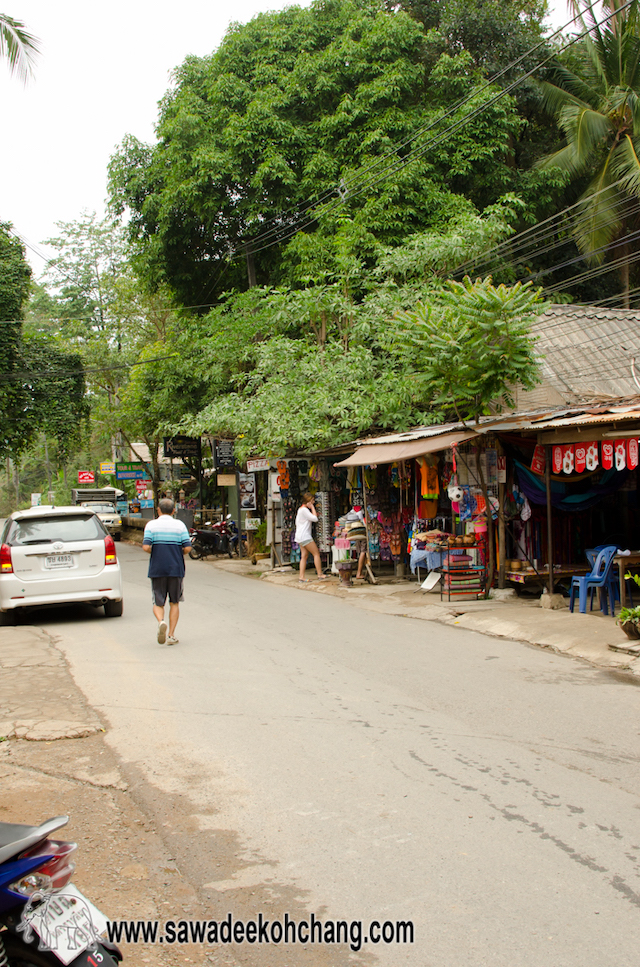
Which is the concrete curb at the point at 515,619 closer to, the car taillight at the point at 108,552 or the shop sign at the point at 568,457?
the shop sign at the point at 568,457

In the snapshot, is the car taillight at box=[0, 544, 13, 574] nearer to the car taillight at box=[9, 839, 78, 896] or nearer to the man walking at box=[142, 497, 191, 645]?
the man walking at box=[142, 497, 191, 645]

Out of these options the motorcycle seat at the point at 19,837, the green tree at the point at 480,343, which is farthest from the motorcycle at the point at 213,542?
the motorcycle seat at the point at 19,837

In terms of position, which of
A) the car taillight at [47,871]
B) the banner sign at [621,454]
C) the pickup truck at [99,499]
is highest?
the banner sign at [621,454]

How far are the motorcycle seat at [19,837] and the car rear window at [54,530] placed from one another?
9.58 metres

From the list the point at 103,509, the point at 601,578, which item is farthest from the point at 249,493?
the point at 103,509

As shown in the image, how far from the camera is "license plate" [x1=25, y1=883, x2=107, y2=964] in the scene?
97.5 inches

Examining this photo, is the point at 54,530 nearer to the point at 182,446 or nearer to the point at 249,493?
the point at 249,493

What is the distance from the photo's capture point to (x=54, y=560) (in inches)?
462

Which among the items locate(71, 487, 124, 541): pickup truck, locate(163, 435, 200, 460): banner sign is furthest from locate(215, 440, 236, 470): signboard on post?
locate(71, 487, 124, 541): pickup truck

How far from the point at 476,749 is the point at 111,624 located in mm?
7646

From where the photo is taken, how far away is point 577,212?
84.0 feet

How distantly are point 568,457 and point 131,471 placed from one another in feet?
104

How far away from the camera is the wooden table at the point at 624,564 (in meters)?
10.9

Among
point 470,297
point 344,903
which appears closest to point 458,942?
point 344,903
